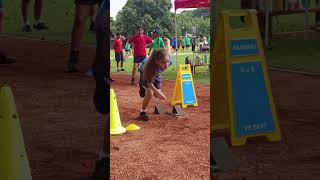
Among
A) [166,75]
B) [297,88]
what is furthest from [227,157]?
[297,88]

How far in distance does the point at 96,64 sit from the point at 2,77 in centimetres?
96

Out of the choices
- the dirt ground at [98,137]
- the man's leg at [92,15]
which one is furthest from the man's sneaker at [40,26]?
the man's leg at [92,15]

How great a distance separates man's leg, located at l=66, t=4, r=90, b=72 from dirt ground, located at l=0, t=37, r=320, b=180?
0.05 meters

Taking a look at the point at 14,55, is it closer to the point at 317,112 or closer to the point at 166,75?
the point at 166,75

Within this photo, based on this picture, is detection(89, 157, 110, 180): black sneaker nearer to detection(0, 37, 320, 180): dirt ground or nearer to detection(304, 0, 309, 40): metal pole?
detection(0, 37, 320, 180): dirt ground

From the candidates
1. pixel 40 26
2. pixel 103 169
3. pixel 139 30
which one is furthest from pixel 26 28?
pixel 139 30

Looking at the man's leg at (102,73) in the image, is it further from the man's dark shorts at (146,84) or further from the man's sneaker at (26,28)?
the man's sneaker at (26,28)

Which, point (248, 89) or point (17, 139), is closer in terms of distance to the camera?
point (17, 139)

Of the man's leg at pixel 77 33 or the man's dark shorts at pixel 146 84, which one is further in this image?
the man's dark shorts at pixel 146 84

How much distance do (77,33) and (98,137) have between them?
899 millimetres

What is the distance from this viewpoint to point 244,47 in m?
3.64

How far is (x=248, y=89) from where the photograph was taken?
3584mm

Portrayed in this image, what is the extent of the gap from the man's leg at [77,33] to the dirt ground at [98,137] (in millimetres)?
52

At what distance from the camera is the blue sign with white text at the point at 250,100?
11.7 ft
